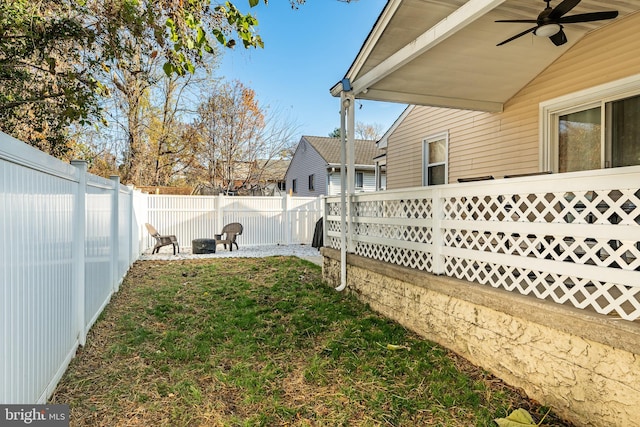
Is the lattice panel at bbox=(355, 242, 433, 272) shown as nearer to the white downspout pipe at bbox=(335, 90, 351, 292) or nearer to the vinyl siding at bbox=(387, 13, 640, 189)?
the white downspout pipe at bbox=(335, 90, 351, 292)

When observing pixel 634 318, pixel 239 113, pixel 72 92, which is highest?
pixel 239 113

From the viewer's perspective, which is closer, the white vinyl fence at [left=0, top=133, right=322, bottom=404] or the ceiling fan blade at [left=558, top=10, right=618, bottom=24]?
the white vinyl fence at [left=0, top=133, right=322, bottom=404]

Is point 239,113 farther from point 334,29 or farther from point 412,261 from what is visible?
point 412,261

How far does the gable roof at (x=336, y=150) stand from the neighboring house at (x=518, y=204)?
12325mm

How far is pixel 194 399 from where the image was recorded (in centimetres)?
280

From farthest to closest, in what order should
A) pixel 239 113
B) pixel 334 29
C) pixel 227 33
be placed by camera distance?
1. pixel 239 113
2. pixel 334 29
3. pixel 227 33

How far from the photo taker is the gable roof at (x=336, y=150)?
67.1 ft

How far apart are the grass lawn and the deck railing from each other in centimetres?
85

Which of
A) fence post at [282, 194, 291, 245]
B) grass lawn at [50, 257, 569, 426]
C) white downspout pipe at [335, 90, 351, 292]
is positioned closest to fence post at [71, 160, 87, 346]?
grass lawn at [50, 257, 569, 426]

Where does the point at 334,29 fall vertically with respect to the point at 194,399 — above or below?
above

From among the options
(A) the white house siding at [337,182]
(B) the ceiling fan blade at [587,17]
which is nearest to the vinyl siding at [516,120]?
(B) the ceiling fan blade at [587,17]

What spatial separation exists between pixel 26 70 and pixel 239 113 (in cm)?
1254

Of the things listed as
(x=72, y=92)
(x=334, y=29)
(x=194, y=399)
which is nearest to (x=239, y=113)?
(x=334, y=29)

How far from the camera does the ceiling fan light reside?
405 cm
